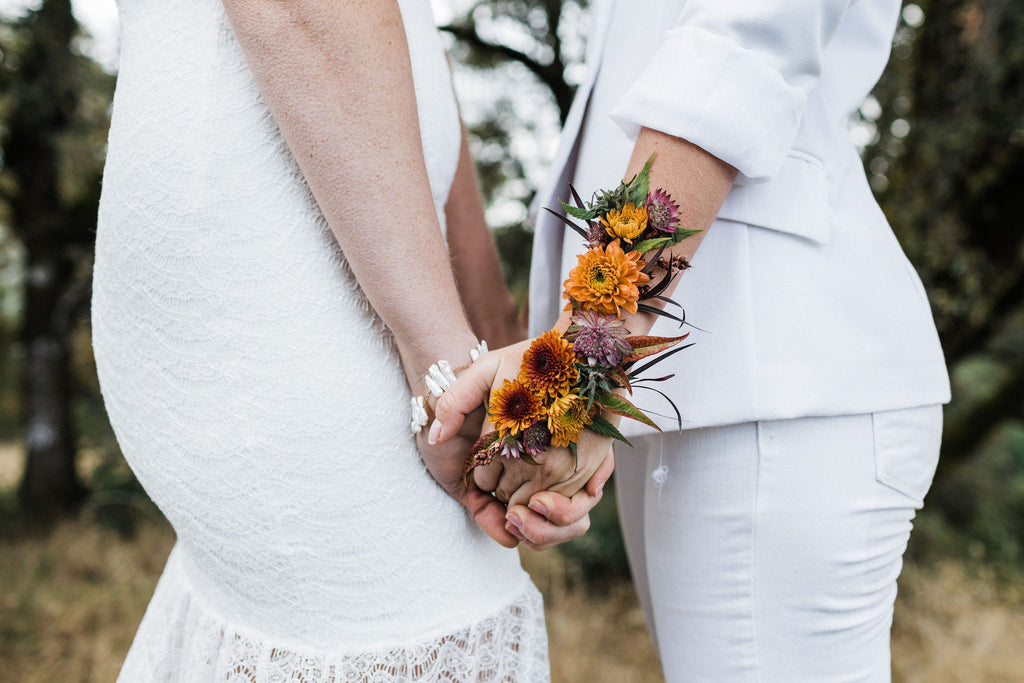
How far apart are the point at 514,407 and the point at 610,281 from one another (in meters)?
0.19

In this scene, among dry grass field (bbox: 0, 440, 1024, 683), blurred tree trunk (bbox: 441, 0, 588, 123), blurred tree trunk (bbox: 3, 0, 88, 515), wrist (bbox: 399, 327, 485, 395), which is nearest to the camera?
wrist (bbox: 399, 327, 485, 395)

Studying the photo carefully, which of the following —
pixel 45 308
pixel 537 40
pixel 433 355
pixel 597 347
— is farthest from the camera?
pixel 45 308

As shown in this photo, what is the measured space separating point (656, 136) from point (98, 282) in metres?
0.81

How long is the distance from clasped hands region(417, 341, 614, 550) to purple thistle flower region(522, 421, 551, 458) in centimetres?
1

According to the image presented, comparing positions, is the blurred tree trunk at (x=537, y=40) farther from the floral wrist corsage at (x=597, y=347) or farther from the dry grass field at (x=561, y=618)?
the floral wrist corsage at (x=597, y=347)

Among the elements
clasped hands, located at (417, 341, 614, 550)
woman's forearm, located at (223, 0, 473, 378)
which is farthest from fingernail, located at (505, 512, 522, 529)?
woman's forearm, located at (223, 0, 473, 378)

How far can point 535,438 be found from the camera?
0.87 meters

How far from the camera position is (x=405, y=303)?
925mm

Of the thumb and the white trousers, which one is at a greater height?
the thumb

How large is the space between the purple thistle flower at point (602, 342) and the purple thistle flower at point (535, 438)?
10 cm

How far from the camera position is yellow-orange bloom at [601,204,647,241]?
2.85 ft

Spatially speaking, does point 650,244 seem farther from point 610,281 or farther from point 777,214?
point 777,214

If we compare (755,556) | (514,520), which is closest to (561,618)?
(755,556)

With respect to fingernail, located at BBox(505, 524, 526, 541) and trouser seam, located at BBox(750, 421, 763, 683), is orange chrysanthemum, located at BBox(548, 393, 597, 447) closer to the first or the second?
fingernail, located at BBox(505, 524, 526, 541)
